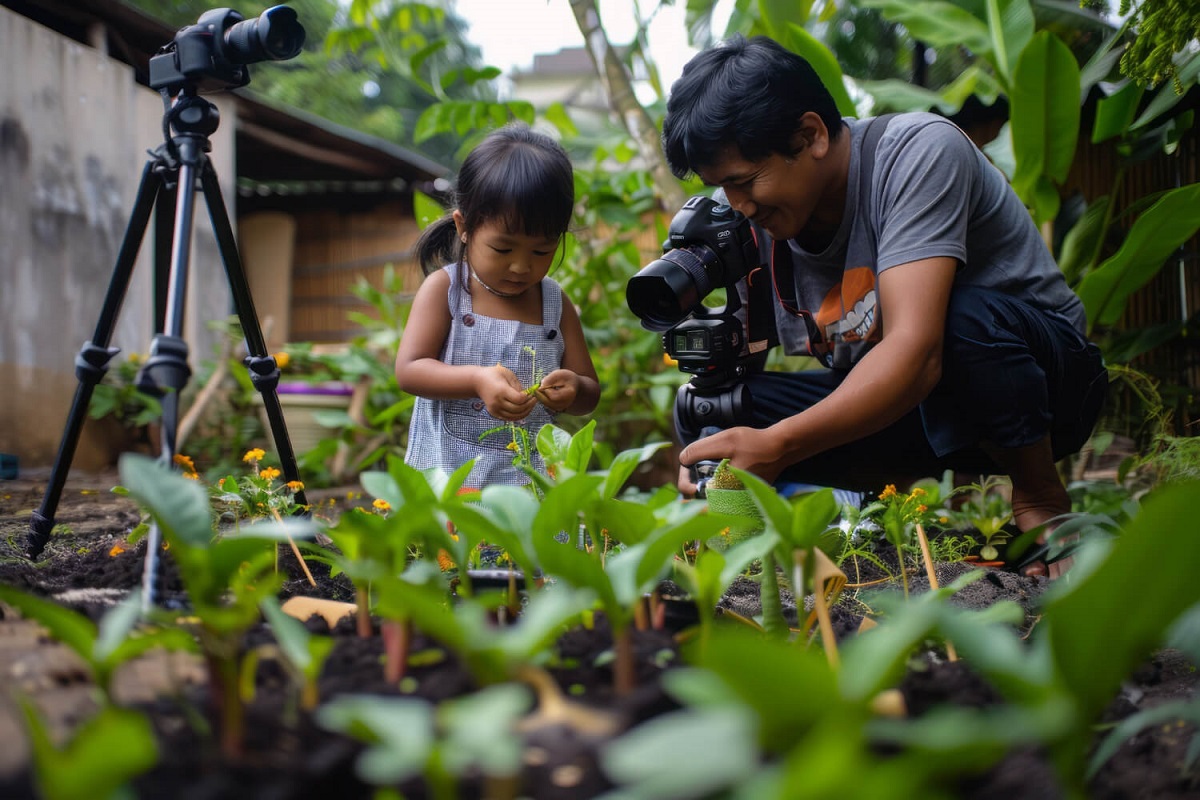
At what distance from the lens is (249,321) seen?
1251 mm

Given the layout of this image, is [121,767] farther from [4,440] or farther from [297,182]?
[297,182]

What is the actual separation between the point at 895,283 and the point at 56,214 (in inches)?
144

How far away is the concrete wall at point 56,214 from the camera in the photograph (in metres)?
3.50

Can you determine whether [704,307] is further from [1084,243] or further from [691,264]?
[1084,243]

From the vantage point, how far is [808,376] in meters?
2.00

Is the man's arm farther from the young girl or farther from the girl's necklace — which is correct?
the girl's necklace

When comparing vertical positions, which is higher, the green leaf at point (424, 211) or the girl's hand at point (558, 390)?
the green leaf at point (424, 211)

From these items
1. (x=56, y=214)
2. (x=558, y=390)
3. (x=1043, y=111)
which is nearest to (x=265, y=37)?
(x=558, y=390)

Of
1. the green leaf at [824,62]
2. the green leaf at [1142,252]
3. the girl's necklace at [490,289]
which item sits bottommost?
the girl's necklace at [490,289]

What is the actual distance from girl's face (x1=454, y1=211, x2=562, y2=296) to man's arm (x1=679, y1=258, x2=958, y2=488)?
54 cm

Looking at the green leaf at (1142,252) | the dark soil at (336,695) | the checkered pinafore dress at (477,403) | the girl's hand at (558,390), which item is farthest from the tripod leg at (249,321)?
the green leaf at (1142,252)

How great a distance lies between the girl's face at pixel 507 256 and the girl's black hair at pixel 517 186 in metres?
0.01

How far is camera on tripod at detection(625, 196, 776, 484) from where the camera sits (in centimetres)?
171

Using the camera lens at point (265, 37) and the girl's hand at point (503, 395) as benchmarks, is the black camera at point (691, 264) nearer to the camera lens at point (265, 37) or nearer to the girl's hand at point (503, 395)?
the girl's hand at point (503, 395)
